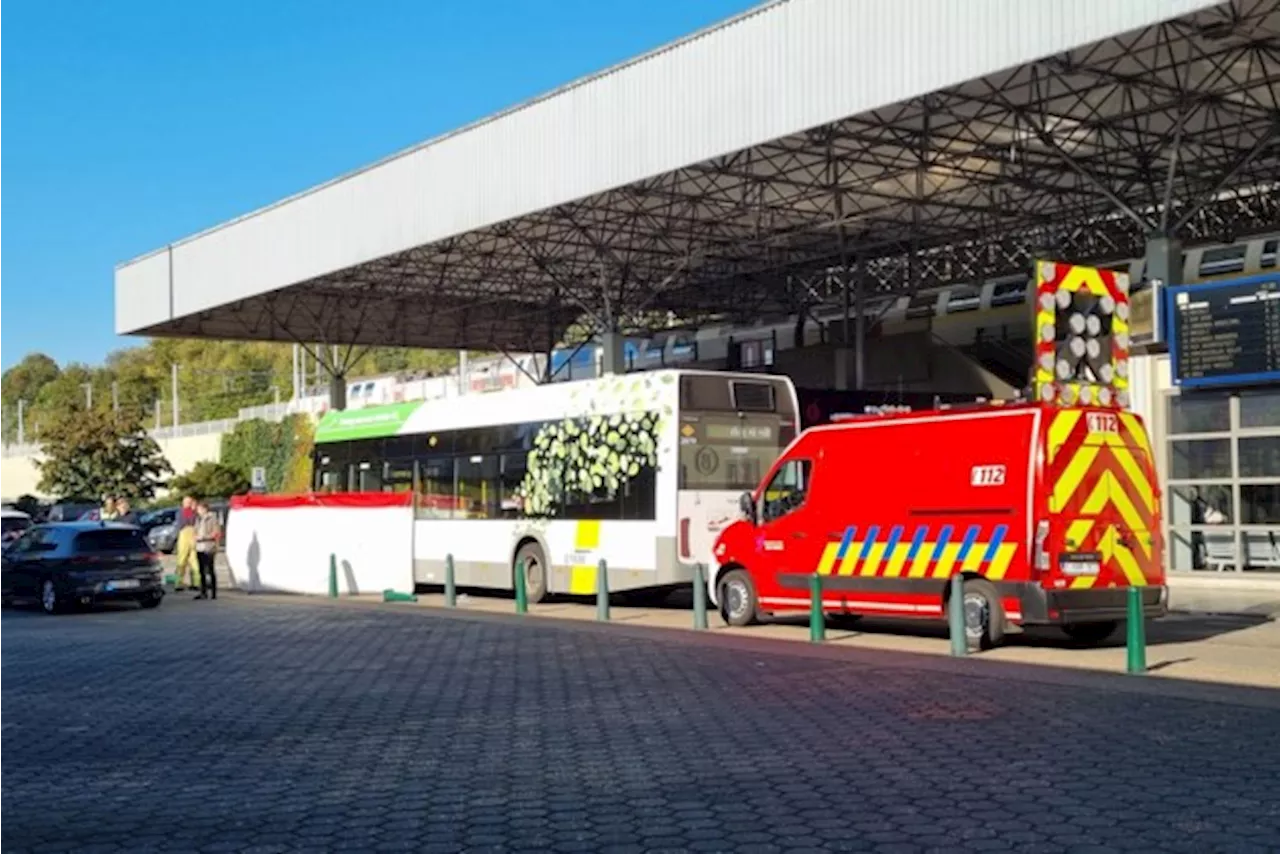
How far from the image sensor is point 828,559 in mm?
16203

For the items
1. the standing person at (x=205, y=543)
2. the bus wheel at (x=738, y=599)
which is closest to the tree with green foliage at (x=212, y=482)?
the standing person at (x=205, y=543)

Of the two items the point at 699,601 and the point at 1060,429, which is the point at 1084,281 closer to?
the point at 1060,429

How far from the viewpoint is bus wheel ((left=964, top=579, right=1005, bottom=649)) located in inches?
555

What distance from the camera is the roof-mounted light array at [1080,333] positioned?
52.3 feet

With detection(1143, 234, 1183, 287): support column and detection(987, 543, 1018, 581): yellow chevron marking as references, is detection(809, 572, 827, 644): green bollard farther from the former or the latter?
detection(1143, 234, 1183, 287): support column

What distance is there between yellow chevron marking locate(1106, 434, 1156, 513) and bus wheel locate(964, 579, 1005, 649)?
1.90m

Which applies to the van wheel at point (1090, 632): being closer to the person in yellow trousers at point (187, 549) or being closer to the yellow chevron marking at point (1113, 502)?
the yellow chevron marking at point (1113, 502)

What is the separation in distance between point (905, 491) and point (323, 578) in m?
14.2

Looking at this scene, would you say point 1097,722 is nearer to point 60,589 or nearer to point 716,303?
point 60,589

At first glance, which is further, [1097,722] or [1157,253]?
[1157,253]

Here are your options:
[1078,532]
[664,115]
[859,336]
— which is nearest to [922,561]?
Answer: [1078,532]

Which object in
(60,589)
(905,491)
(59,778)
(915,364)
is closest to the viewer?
(59,778)

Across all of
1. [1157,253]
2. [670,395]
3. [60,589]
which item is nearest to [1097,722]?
[670,395]

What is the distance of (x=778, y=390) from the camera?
20.6m
